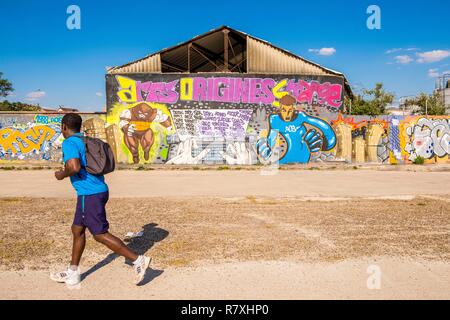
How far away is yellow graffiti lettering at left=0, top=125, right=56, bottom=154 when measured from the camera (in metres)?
20.5

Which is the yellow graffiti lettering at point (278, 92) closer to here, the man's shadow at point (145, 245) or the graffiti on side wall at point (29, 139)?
the graffiti on side wall at point (29, 139)

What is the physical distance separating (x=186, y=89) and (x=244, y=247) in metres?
15.3

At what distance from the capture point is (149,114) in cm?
1991

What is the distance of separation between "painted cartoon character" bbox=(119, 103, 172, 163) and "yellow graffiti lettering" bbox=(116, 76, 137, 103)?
489 mm

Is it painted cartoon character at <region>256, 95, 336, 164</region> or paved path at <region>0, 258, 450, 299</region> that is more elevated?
painted cartoon character at <region>256, 95, 336, 164</region>

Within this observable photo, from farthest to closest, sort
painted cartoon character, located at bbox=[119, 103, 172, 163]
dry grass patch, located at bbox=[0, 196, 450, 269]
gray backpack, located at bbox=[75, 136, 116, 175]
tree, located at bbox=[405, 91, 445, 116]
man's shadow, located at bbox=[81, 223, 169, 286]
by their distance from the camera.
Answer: tree, located at bbox=[405, 91, 445, 116] < painted cartoon character, located at bbox=[119, 103, 172, 163] < dry grass patch, located at bbox=[0, 196, 450, 269] < man's shadow, located at bbox=[81, 223, 169, 286] < gray backpack, located at bbox=[75, 136, 116, 175]

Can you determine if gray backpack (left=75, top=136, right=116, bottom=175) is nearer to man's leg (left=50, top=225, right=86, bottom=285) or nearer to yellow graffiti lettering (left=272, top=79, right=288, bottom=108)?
man's leg (left=50, top=225, right=86, bottom=285)

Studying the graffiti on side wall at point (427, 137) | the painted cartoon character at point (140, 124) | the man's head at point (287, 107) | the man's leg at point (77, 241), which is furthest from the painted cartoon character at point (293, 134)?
the man's leg at point (77, 241)

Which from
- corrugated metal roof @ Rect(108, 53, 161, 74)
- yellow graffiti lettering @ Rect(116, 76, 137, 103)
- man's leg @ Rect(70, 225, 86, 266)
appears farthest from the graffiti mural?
man's leg @ Rect(70, 225, 86, 266)

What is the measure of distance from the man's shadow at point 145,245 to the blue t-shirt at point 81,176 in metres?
1.00

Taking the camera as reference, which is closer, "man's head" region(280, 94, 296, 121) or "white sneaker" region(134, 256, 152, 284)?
"white sneaker" region(134, 256, 152, 284)

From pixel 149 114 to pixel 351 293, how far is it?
56.0 ft
